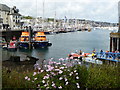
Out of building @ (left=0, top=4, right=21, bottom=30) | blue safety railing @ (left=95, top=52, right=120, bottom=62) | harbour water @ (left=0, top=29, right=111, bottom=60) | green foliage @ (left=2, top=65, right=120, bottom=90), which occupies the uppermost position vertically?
building @ (left=0, top=4, right=21, bottom=30)

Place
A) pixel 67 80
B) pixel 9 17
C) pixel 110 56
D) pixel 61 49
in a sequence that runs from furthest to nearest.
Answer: pixel 9 17, pixel 61 49, pixel 110 56, pixel 67 80

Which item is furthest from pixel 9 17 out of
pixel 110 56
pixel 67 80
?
pixel 67 80

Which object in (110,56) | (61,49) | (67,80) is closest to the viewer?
(67,80)

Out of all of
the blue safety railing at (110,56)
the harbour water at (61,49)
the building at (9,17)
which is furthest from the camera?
the building at (9,17)

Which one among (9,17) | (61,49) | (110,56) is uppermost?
(9,17)

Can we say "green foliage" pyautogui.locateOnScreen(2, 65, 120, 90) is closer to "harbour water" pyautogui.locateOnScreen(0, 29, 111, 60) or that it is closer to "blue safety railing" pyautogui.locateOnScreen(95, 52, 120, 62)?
"blue safety railing" pyautogui.locateOnScreen(95, 52, 120, 62)

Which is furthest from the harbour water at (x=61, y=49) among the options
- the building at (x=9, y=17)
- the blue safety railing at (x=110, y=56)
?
the building at (x=9, y=17)

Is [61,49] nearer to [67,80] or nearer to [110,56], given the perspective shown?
[110,56]

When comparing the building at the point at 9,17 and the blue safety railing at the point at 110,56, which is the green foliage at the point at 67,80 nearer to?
the blue safety railing at the point at 110,56

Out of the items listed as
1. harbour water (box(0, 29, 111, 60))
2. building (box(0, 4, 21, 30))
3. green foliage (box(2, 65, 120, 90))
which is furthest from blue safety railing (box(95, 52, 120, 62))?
building (box(0, 4, 21, 30))

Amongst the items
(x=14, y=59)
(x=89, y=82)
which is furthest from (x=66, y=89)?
(x=14, y=59)

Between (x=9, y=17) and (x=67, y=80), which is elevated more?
(x=9, y=17)

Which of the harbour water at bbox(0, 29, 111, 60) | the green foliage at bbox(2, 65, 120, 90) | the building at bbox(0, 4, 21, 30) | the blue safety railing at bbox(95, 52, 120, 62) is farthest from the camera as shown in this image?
the building at bbox(0, 4, 21, 30)

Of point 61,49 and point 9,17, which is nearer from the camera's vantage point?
point 61,49
